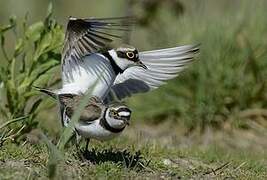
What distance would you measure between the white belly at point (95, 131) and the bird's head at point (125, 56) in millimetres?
735

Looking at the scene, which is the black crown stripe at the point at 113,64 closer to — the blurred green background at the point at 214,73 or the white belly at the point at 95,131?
the white belly at the point at 95,131

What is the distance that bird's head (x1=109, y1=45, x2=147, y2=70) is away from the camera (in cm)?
561

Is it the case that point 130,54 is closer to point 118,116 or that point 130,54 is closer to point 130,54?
point 130,54

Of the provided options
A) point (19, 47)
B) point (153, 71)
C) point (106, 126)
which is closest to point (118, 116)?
point (106, 126)

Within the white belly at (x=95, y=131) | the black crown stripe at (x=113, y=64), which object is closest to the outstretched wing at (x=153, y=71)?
the black crown stripe at (x=113, y=64)

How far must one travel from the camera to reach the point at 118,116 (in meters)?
4.97

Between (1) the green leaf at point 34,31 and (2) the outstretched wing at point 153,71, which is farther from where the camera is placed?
(1) the green leaf at point 34,31

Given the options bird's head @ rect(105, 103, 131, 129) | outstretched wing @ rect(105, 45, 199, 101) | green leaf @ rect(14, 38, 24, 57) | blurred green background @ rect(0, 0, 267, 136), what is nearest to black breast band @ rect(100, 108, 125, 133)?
bird's head @ rect(105, 103, 131, 129)

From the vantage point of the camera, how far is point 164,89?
9.23 m

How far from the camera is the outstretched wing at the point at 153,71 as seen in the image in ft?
19.6

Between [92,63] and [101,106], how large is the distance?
0.44m

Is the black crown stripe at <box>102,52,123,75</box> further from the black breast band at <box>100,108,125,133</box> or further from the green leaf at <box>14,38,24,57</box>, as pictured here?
the green leaf at <box>14,38,24,57</box>

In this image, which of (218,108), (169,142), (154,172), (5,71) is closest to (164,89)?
(218,108)

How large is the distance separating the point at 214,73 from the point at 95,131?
167 inches
